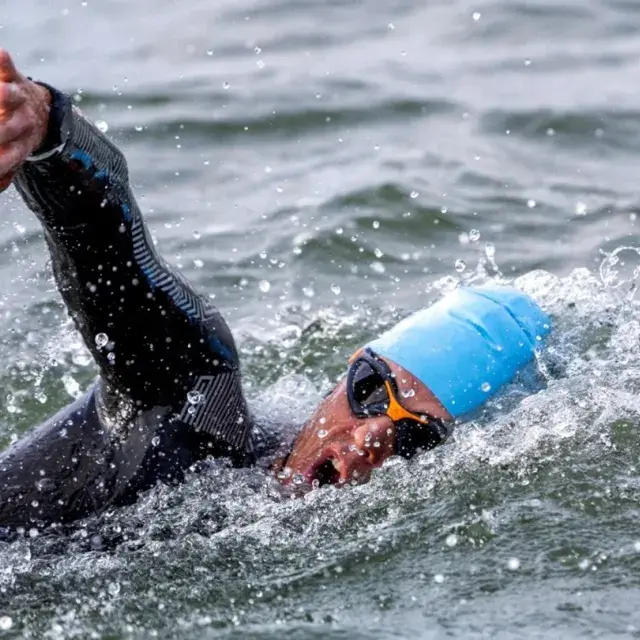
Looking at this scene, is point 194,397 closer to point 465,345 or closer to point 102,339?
point 102,339

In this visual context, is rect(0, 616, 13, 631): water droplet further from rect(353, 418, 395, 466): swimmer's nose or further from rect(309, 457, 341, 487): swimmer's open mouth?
rect(353, 418, 395, 466): swimmer's nose

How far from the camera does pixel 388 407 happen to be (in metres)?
4.21

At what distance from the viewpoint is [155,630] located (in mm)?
3707

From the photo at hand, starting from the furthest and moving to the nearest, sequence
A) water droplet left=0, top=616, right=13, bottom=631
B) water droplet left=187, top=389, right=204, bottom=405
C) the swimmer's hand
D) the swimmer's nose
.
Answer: the swimmer's nose, water droplet left=187, top=389, right=204, bottom=405, water droplet left=0, top=616, right=13, bottom=631, the swimmer's hand

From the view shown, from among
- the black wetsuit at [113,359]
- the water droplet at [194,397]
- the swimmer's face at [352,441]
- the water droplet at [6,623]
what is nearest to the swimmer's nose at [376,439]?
the swimmer's face at [352,441]

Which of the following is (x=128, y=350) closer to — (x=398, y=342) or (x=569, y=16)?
(x=398, y=342)

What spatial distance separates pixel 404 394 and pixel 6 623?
1421 millimetres

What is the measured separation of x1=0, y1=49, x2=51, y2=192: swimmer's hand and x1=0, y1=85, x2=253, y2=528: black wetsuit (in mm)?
112

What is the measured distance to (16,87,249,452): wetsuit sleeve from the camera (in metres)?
3.57

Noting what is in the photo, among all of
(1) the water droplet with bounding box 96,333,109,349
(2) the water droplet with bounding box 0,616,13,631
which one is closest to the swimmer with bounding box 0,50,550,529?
(1) the water droplet with bounding box 96,333,109,349

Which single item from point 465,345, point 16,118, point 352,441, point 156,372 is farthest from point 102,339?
point 465,345

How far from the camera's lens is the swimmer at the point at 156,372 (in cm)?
363

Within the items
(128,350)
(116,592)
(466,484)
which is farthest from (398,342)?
(116,592)

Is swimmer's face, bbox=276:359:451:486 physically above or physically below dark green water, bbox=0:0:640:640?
above
